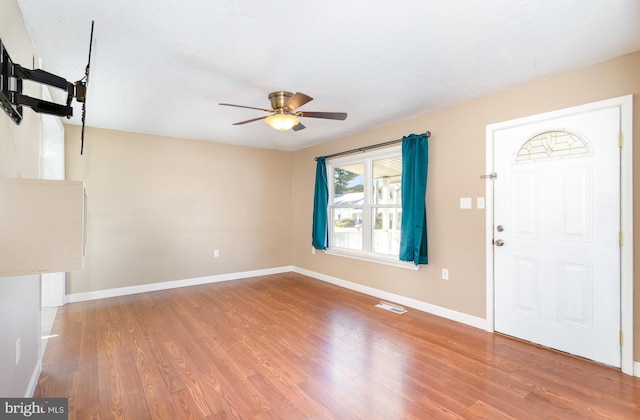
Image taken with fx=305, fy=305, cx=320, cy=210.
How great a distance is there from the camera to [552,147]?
9.09 ft

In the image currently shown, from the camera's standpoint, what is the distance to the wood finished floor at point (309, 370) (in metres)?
1.95

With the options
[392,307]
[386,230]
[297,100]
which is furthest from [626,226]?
[297,100]

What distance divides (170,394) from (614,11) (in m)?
3.74

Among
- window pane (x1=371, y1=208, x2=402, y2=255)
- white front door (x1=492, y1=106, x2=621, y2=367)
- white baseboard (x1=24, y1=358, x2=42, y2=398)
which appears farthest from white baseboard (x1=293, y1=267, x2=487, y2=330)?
white baseboard (x1=24, y1=358, x2=42, y2=398)

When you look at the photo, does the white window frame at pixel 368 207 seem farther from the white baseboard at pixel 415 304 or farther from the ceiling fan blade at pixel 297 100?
the ceiling fan blade at pixel 297 100

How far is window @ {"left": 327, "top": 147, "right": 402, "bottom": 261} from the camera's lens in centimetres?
433

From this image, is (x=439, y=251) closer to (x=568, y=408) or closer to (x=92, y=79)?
(x=568, y=408)

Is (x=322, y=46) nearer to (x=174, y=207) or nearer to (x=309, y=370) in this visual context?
(x=309, y=370)

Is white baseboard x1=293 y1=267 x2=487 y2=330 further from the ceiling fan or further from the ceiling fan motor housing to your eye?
the ceiling fan motor housing

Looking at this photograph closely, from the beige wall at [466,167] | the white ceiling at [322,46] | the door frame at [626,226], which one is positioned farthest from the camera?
the beige wall at [466,167]

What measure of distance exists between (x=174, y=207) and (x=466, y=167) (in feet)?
14.0

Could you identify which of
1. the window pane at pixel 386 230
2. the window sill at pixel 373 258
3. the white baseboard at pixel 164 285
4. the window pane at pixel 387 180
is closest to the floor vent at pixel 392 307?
the window sill at pixel 373 258

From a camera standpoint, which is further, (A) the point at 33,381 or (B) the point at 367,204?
(B) the point at 367,204

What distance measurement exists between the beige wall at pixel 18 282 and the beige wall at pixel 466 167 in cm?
363
